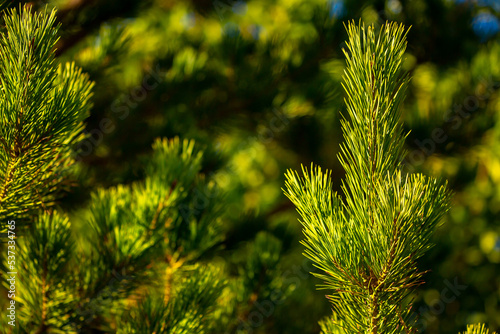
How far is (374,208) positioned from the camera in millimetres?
576

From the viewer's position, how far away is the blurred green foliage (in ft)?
4.18

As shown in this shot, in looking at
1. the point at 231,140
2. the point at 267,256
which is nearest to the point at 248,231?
the point at 267,256

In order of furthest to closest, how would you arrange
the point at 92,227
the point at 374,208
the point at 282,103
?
the point at 282,103 < the point at 92,227 < the point at 374,208

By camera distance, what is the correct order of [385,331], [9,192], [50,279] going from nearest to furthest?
[385,331] → [9,192] → [50,279]

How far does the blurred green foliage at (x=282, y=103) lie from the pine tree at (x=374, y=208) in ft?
1.80

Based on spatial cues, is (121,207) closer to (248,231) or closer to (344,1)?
(248,231)

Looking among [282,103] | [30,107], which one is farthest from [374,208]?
[282,103]

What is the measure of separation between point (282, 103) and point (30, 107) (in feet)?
3.19

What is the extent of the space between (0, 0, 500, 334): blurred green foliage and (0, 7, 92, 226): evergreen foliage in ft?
1.64

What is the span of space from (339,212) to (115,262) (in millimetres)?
433

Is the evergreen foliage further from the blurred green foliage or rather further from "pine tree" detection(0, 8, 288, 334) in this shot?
the blurred green foliage

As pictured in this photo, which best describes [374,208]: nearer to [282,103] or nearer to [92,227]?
[92,227]

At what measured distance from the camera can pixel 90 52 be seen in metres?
1.31

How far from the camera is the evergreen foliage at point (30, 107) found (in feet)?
2.07
